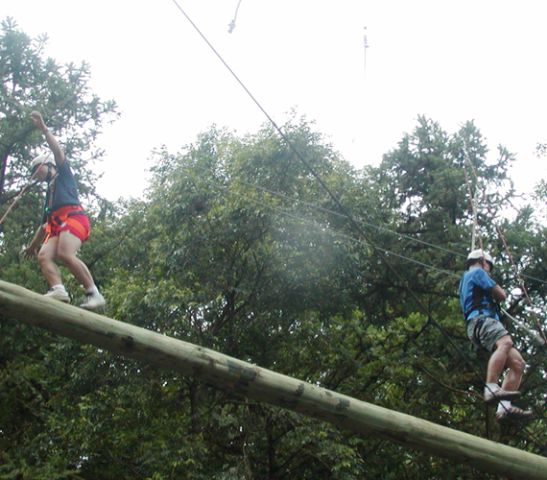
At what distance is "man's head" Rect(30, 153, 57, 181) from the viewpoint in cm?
498

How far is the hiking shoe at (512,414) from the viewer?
4.97 m

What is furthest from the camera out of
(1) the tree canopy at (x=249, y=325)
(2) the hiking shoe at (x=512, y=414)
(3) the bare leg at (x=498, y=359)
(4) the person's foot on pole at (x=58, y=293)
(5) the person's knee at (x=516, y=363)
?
(1) the tree canopy at (x=249, y=325)

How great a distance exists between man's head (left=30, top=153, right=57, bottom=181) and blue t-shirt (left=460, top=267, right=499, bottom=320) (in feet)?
10.4

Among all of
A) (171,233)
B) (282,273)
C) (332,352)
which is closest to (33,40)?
(171,233)

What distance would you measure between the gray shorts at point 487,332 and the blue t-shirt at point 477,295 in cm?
7

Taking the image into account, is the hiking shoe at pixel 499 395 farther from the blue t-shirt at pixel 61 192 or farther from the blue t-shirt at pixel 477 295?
the blue t-shirt at pixel 61 192

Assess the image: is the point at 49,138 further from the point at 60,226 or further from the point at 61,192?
the point at 60,226

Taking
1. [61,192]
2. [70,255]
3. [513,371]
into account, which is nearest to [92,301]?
[70,255]

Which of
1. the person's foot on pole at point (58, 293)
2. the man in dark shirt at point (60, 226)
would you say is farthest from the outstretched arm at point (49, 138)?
the person's foot on pole at point (58, 293)

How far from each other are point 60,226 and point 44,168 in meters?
0.42

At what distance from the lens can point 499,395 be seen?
16.3ft

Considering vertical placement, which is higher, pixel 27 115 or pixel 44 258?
pixel 27 115

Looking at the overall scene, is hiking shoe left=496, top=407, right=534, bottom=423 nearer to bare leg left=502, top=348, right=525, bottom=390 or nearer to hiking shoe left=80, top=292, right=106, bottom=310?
bare leg left=502, top=348, right=525, bottom=390

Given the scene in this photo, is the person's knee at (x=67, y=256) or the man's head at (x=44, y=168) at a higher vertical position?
the man's head at (x=44, y=168)
